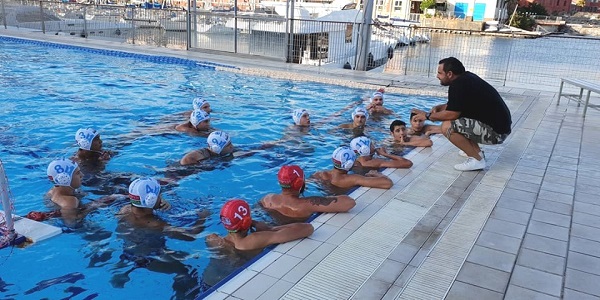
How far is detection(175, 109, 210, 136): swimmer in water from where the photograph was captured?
8.00 meters

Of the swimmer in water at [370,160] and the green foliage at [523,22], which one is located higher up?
the green foliage at [523,22]

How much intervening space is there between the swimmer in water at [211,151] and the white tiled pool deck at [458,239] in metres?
2.46

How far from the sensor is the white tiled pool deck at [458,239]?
3334 mm

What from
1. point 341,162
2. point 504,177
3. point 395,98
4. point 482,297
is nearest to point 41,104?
point 341,162

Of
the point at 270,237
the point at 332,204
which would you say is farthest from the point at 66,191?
the point at 332,204

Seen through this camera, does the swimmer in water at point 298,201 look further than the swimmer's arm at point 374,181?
No

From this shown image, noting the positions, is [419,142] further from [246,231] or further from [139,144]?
[139,144]

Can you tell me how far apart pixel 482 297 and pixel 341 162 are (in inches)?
105

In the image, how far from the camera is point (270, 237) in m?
4.03

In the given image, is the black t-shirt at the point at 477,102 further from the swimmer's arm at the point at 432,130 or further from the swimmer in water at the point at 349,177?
the swimmer's arm at the point at 432,130

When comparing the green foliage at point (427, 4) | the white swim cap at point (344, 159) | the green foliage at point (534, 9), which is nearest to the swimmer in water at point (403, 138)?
the white swim cap at point (344, 159)

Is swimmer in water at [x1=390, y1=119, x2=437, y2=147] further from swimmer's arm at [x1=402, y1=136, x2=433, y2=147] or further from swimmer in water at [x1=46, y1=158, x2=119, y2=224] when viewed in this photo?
swimmer in water at [x1=46, y1=158, x2=119, y2=224]

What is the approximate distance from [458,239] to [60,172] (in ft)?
13.4

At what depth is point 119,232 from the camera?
15.5ft
